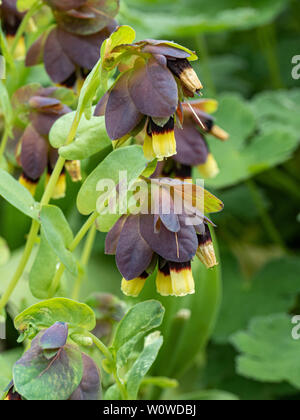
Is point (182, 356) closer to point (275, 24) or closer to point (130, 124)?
point (130, 124)

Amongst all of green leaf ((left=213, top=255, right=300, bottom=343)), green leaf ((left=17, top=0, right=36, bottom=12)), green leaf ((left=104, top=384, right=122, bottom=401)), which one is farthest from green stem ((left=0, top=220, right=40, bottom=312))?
green leaf ((left=213, top=255, right=300, bottom=343))

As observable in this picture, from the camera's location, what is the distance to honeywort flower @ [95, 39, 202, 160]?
437 mm

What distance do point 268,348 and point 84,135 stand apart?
1.97ft

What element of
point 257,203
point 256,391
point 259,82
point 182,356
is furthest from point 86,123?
point 259,82

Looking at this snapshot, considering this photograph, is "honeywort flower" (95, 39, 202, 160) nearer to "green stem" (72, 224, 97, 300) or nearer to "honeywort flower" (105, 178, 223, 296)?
"honeywort flower" (105, 178, 223, 296)

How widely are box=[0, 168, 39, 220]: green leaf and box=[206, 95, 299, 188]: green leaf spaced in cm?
74

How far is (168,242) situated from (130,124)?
9 centimetres

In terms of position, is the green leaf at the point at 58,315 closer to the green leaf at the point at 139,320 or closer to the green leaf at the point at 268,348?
the green leaf at the point at 139,320

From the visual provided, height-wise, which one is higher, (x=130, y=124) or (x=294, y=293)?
(x=130, y=124)

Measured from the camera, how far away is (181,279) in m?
0.47

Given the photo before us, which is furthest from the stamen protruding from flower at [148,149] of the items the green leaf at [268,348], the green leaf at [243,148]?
the green leaf at [243,148]

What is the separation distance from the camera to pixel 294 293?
1176 mm

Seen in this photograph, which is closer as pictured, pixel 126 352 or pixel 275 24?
pixel 126 352
